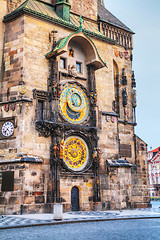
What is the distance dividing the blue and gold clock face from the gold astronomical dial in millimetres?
1238

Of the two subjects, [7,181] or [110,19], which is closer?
[7,181]

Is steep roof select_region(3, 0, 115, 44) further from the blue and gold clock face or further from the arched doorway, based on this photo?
the arched doorway

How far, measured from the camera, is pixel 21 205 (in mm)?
17531

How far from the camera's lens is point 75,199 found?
20.2 m

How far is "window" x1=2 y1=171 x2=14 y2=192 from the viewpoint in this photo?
18109 millimetres

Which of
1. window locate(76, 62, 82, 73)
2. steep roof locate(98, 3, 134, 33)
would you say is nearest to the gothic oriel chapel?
window locate(76, 62, 82, 73)

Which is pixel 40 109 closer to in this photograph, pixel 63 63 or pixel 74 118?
pixel 74 118

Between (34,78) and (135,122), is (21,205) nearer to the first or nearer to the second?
(34,78)

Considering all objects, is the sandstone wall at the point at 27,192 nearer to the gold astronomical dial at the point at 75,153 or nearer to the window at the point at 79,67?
the gold astronomical dial at the point at 75,153

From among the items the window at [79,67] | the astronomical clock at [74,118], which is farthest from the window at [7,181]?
the window at [79,67]

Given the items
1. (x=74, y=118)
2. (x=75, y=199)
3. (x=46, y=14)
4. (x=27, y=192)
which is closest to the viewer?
(x=27, y=192)

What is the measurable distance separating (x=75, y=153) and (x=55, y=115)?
2676 mm

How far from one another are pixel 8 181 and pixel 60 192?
9.99ft

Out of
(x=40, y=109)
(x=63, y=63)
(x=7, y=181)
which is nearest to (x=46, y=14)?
(x=63, y=63)
